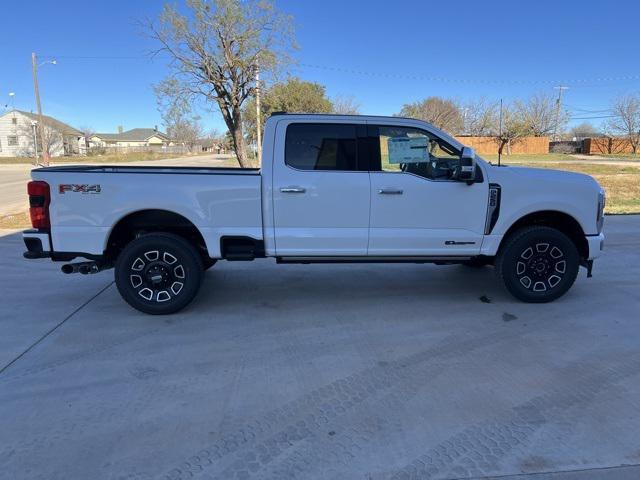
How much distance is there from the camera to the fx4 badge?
4.54m

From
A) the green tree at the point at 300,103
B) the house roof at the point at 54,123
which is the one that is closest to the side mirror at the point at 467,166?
the green tree at the point at 300,103

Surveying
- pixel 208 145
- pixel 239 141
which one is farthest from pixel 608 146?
pixel 208 145

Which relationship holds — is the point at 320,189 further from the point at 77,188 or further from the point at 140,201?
the point at 77,188

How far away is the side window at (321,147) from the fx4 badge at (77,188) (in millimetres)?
1863

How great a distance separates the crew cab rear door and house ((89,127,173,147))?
368 ft

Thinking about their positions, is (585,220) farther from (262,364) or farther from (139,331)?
(139,331)

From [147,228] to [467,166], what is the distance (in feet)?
11.0

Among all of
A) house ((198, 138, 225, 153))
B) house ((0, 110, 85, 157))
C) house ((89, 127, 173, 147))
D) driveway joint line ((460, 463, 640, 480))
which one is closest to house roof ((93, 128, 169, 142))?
house ((89, 127, 173, 147))

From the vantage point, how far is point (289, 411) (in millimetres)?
3150

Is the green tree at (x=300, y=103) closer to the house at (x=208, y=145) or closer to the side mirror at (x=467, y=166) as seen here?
the side mirror at (x=467, y=166)

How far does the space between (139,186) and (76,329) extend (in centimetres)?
149

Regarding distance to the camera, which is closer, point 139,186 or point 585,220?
point 139,186

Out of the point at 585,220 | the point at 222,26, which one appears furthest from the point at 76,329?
the point at 222,26

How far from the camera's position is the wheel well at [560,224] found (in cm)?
513
